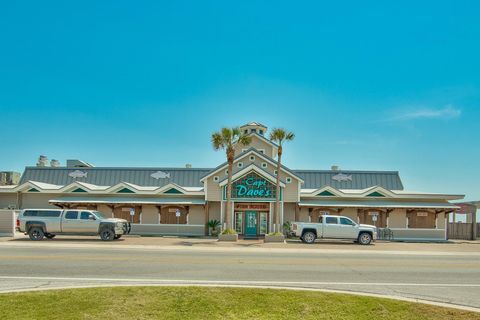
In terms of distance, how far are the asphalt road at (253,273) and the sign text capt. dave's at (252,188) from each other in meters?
16.1

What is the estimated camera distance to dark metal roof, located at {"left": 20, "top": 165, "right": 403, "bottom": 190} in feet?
139

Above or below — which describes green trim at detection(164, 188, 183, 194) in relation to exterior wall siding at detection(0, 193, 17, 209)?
above

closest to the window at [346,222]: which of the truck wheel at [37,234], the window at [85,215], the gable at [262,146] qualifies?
the gable at [262,146]

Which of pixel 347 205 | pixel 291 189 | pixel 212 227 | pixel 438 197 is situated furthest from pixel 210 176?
pixel 438 197

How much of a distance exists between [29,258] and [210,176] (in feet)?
64.3

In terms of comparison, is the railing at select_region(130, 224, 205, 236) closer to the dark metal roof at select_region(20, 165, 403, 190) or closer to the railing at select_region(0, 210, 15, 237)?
the dark metal roof at select_region(20, 165, 403, 190)

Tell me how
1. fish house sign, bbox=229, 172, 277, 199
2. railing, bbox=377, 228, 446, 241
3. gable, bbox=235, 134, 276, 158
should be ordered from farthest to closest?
gable, bbox=235, 134, 276, 158, railing, bbox=377, 228, 446, 241, fish house sign, bbox=229, 172, 277, 199

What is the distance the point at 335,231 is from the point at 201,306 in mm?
21226

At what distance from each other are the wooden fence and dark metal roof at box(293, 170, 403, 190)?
5670mm

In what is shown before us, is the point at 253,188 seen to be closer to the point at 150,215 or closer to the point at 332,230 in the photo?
the point at 332,230

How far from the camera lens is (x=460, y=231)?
129ft


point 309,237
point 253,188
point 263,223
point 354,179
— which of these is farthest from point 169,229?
point 354,179

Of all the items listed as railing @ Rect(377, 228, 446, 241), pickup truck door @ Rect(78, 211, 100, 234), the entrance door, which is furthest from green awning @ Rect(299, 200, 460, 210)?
pickup truck door @ Rect(78, 211, 100, 234)

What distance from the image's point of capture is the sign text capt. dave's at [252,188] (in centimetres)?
3497
